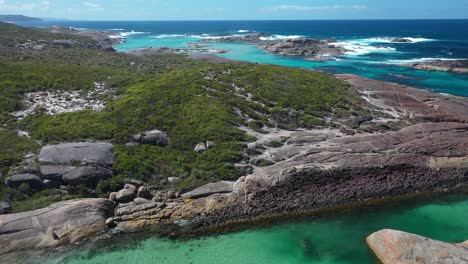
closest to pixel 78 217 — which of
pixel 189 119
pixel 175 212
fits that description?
pixel 175 212

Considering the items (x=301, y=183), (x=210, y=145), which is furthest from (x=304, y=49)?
(x=301, y=183)

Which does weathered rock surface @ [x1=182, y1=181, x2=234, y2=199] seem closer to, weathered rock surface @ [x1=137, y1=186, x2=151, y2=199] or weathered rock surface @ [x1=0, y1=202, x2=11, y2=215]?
weathered rock surface @ [x1=137, y1=186, x2=151, y2=199]

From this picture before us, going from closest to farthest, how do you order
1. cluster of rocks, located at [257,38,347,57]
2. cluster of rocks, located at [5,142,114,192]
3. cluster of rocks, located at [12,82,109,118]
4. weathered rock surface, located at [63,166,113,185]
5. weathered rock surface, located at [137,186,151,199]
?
cluster of rocks, located at [5,142,114,192] → weathered rock surface, located at [137,186,151,199] → weathered rock surface, located at [63,166,113,185] → cluster of rocks, located at [12,82,109,118] → cluster of rocks, located at [257,38,347,57]

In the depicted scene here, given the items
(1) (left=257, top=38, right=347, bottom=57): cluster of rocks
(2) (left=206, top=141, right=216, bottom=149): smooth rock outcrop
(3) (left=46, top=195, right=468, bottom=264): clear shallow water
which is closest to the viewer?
(3) (left=46, top=195, right=468, bottom=264): clear shallow water

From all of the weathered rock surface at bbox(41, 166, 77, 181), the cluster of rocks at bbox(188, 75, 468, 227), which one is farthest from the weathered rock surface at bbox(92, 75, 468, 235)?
the weathered rock surface at bbox(41, 166, 77, 181)

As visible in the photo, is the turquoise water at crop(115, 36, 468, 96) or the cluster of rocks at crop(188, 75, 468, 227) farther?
the turquoise water at crop(115, 36, 468, 96)

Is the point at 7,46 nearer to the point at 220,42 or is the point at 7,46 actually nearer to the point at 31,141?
the point at 31,141

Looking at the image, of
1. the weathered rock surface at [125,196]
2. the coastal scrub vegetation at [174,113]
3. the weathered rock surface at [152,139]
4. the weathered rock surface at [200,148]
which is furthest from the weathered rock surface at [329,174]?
the weathered rock surface at [152,139]
